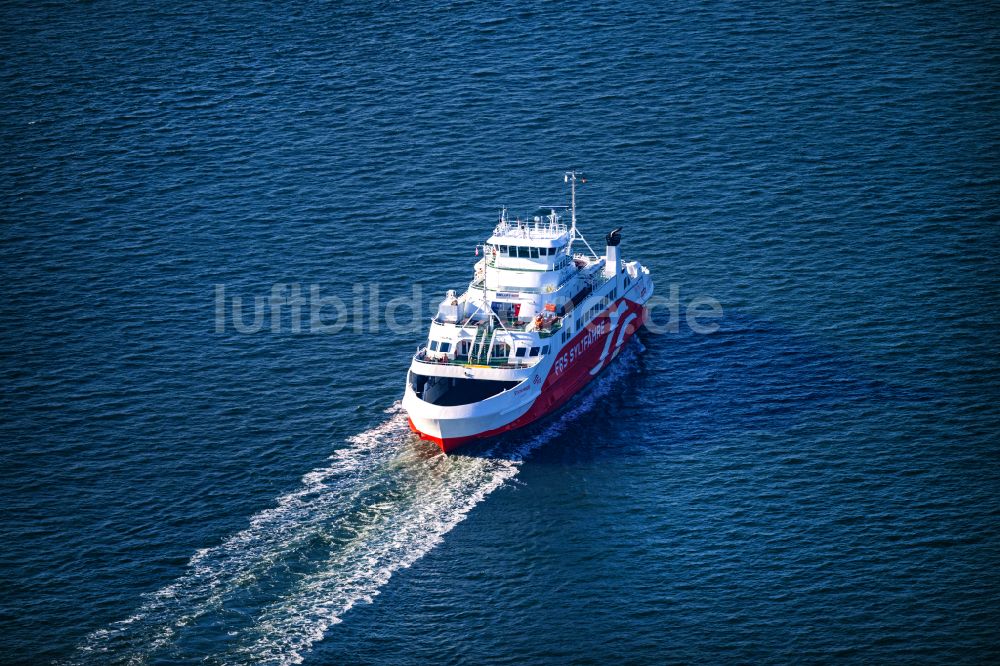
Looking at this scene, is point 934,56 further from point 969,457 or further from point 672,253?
point 969,457

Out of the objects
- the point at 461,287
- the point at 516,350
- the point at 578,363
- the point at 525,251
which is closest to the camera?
the point at 516,350

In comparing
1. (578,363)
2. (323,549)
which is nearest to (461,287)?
(578,363)

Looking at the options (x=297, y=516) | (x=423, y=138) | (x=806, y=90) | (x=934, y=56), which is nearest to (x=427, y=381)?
(x=297, y=516)

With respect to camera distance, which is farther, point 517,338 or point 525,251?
point 525,251

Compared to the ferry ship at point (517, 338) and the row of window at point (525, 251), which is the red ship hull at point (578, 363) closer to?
the ferry ship at point (517, 338)

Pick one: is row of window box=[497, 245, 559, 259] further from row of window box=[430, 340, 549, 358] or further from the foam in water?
the foam in water

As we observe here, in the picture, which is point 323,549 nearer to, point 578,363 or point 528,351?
point 528,351
